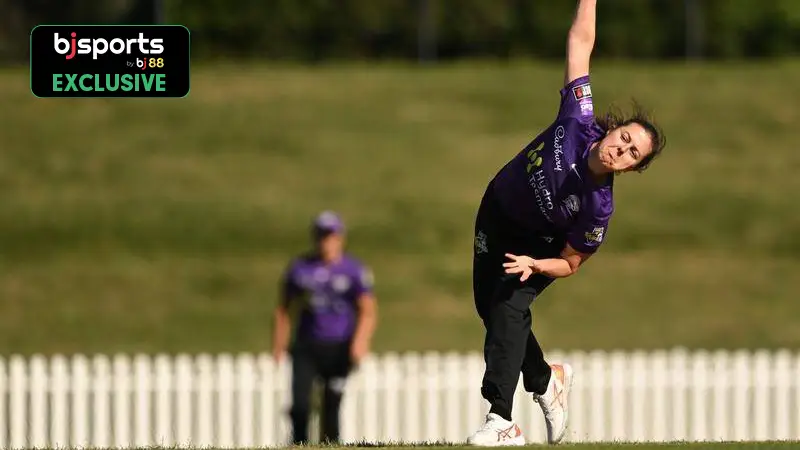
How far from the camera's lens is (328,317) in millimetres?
12031

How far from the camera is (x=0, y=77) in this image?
2389cm

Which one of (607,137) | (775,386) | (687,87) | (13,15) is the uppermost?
(13,15)

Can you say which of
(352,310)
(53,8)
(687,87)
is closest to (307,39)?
(53,8)

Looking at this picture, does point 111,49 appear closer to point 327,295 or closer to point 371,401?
point 327,295

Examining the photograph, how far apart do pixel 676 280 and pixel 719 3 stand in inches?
362

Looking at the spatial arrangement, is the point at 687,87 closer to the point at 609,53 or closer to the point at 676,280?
the point at 609,53

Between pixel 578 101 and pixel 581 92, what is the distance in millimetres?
56

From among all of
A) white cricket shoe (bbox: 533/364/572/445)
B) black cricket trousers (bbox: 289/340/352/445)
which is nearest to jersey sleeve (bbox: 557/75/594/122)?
white cricket shoe (bbox: 533/364/572/445)

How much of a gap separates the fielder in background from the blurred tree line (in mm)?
14582

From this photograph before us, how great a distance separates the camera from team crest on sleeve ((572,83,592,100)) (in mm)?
7141

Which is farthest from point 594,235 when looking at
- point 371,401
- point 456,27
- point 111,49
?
point 456,27

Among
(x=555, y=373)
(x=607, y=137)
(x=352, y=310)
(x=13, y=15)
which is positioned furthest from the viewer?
(x=13, y=15)

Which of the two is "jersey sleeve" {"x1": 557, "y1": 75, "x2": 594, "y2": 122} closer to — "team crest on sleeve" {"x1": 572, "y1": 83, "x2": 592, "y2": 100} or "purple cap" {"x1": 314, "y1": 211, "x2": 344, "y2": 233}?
"team crest on sleeve" {"x1": 572, "y1": 83, "x2": 592, "y2": 100}

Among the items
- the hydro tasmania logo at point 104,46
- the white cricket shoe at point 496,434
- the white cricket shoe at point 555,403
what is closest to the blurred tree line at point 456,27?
the hydro tasmania logo at point 104,46
